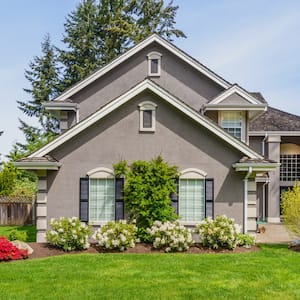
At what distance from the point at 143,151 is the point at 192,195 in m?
2.29

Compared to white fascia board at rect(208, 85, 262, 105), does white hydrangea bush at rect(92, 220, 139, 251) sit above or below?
below

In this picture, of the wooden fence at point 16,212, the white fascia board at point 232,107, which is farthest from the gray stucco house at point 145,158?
the wooden fence at point 16,212

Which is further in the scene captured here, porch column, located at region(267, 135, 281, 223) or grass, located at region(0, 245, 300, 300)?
porch column, located at region(267, 135, 281, 223)

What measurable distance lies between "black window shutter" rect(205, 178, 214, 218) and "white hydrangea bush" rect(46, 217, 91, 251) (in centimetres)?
415

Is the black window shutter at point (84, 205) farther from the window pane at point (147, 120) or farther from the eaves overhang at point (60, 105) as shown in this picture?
the eaves overhang at point (60, 105)

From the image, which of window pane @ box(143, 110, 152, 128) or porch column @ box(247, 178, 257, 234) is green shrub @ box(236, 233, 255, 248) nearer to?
Answer: porch column @ box(247, 178, 257, 234)

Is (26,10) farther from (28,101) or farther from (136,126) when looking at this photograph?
(28,101)

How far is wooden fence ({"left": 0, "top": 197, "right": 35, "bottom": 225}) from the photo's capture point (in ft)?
86.2

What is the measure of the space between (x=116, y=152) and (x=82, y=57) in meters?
35.1

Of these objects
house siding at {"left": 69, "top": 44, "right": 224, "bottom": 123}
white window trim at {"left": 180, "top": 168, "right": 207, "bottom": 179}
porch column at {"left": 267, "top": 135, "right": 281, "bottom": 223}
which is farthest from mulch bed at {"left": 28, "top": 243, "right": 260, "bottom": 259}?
porch column at {"left": 267, "top": 135, "right": 281, "bottom": 223}

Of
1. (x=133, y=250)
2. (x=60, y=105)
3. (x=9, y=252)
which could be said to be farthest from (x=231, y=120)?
(x=9, y=252)

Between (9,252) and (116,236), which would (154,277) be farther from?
(9,252)

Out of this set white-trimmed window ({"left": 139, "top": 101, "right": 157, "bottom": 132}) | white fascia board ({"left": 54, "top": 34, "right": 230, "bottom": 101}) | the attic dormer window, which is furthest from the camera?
the attic dormer window

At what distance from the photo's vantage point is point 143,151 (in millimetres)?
15367
